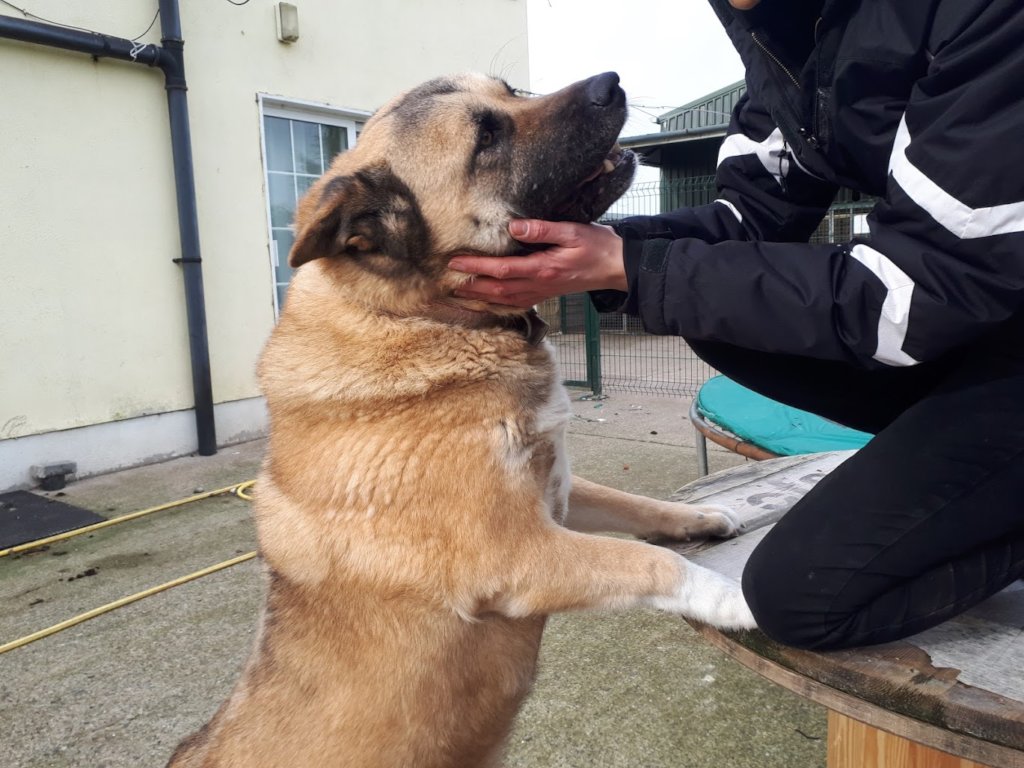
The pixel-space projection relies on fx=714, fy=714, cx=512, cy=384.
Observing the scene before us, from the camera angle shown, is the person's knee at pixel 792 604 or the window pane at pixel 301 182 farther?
the window pane at pixel 301 182

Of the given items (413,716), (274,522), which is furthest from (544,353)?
(413,716)

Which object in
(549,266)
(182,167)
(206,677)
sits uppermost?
(182,167)

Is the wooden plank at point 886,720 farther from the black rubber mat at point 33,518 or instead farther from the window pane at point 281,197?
the window pane at point 281,197

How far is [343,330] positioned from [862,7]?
138 cm

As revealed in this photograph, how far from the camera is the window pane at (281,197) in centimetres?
689

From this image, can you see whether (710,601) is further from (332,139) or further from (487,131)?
(332,139)

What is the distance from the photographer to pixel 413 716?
1.64 meters

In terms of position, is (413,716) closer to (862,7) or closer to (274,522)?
(274,522)

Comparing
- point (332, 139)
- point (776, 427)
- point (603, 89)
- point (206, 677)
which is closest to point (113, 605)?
point (206, 677)

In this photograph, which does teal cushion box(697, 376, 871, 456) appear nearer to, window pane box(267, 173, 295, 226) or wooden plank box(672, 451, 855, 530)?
wooden plank box(672, 451, 855, 530)

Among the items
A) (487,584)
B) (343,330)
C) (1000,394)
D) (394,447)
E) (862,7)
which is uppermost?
(862,7)

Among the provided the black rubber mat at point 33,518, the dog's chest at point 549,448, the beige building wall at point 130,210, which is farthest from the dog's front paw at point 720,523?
the beige building wall at point 130,210

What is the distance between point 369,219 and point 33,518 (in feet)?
13.9

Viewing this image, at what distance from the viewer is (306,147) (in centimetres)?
715
